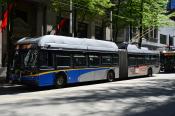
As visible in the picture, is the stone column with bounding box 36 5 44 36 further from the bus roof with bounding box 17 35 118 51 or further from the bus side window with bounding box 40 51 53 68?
the bus side window with bounding box 40 51 53 68

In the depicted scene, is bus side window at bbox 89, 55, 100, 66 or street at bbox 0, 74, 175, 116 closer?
street at bbox 0, 74, 175, 116

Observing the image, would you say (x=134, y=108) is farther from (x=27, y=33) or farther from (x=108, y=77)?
(x=27, y=33)

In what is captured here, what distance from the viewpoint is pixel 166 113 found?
499 inches

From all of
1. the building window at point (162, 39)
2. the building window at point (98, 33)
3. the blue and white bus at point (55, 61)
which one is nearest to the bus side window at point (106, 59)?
the blue and white bus at point (55, 61)

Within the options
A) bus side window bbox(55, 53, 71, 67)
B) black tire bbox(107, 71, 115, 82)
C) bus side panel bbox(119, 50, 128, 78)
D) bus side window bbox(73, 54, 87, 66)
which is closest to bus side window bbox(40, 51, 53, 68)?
bus side window bbox(55, 53, 71, 67)

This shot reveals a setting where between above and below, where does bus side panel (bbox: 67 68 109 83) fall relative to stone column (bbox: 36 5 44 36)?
below

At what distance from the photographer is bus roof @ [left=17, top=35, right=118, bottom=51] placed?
69.0ft

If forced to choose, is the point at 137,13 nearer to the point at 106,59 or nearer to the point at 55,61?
the point at 106,59

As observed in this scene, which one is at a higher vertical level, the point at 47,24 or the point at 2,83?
the point at 47,24

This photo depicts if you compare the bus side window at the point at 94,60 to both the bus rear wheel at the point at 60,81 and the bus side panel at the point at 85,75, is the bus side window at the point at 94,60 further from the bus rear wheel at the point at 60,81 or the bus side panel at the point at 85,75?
the bus rear wheel at the point at 60,81

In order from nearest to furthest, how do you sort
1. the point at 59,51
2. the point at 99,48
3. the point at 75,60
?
the point at 59,51 < the point at 75,60 < the point at 99,48

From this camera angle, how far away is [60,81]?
22219 millimetres

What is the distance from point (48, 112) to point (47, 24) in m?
23.0

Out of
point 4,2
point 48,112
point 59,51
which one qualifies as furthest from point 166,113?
point 4,2
